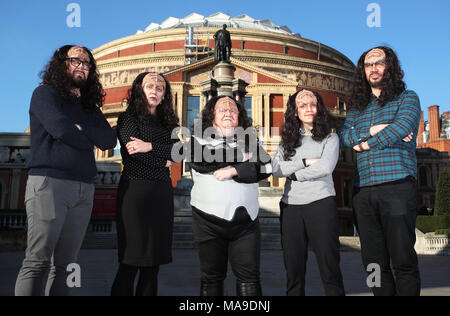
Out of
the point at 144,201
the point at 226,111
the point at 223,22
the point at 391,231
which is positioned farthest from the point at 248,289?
the point at 223,22

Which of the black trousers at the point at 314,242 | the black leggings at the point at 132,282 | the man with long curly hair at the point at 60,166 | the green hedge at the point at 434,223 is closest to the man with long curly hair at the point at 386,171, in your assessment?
the black trousers at the point at 314,242

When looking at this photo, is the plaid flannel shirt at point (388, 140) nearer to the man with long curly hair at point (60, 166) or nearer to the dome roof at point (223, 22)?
the man with long curly hair at point (60, 166)

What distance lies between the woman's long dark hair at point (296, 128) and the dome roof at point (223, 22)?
47521mm

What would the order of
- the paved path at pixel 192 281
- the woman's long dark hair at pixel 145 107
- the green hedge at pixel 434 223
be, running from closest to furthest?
the woman's long dark hair at pixel 145 107 < the paved path at pixel 192 281 < the green hedge at pixel 434 223

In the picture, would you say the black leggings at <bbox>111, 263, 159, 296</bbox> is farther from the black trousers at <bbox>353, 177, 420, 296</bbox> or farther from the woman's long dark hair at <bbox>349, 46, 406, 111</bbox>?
the woman's long dark hair at <bbox>349, 46, 406, 111</bbox>

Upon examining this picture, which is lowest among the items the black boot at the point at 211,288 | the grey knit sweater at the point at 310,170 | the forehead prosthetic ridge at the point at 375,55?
the black boot at the point at 211,288

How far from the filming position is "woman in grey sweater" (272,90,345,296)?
3240 millimetres

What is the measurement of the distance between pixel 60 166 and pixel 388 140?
283 centimetres

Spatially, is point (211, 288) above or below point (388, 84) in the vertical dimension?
below

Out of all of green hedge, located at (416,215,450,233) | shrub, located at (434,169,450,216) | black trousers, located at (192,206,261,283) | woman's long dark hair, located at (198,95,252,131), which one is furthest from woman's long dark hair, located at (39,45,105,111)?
shrub, located at (434,169,450,216)

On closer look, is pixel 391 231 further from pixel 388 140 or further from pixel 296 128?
pixel 296 128

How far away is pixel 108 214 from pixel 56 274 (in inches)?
824

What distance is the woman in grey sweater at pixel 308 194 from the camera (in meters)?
3.24

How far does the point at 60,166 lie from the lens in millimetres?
3008
